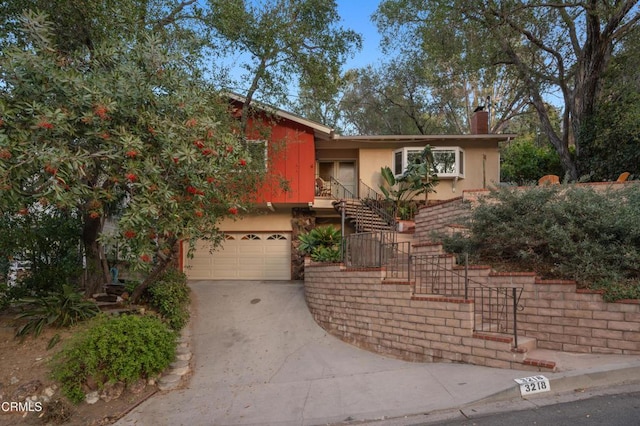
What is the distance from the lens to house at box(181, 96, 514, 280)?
13539 millimetres

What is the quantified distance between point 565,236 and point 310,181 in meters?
8.08

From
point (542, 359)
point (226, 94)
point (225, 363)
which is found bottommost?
point (225, 363)

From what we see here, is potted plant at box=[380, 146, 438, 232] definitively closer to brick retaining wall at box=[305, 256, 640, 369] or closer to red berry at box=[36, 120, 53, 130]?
brick retaining wall at box=[305, 256, 640, 369]

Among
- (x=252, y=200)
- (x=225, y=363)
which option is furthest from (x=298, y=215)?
(x=225, y=363)

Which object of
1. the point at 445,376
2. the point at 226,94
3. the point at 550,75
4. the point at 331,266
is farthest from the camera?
the point at 550,75

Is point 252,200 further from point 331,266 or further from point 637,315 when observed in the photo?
point 637,315

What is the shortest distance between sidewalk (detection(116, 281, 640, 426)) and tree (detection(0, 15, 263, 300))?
7.23 feet

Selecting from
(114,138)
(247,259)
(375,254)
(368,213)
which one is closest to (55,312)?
(114,138)

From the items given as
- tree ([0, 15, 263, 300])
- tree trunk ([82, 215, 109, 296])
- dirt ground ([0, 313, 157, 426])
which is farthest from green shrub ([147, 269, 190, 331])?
tree ([0, 15, 263, 300])

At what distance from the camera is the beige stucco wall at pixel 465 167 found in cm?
1516

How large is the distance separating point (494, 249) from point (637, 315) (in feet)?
8.05

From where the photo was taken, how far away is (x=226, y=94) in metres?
10.8

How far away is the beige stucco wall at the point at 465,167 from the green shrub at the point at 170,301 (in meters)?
8.07

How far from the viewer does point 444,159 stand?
49.5 feet
